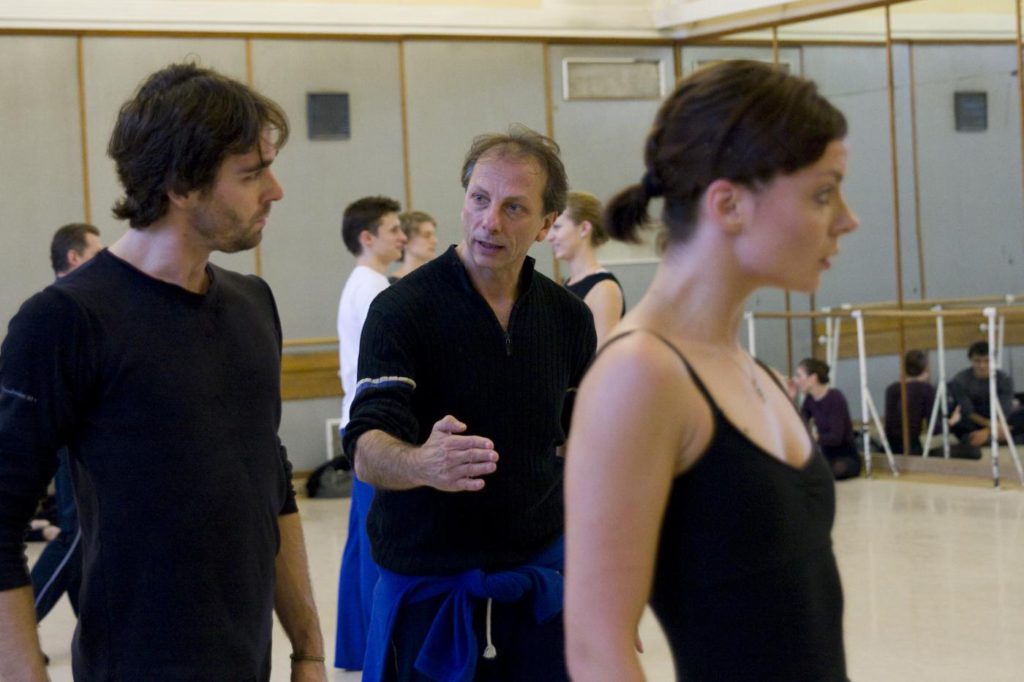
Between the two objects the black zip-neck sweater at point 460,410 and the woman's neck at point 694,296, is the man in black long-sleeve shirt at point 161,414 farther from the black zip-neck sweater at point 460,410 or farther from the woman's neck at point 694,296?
the woman's neck at point 694,296

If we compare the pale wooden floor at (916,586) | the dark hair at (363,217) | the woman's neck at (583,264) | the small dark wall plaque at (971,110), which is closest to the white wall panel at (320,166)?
the pale wooden floor at (916,586)

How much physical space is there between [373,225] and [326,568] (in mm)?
2031

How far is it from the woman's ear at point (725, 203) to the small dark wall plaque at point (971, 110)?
8704mm

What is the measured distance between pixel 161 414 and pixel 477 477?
879 millimetres

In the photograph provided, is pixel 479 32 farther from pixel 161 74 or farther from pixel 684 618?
pixel 684 618

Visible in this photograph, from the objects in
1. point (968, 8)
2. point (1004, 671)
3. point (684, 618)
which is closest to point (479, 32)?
point (968, 8)

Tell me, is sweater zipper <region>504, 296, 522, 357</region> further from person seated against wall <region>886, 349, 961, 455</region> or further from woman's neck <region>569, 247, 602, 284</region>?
person seated against wall <region>886, 349, 961, 455</region>

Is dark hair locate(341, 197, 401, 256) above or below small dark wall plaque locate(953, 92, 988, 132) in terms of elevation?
below

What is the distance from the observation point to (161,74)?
83.6 inches

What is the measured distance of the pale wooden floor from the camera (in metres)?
5.10

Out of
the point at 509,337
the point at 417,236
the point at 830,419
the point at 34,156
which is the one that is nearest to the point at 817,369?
the point at 830,419

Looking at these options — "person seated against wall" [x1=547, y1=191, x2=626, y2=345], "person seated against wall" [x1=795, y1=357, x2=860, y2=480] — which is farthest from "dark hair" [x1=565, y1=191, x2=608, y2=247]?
"person seated against wall" [x1=795, y1=357, x2=860, y2=480]

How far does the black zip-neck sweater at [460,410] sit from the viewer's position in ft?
9.14

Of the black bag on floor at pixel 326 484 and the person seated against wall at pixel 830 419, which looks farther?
the black bag on floor at pixel 326 484
